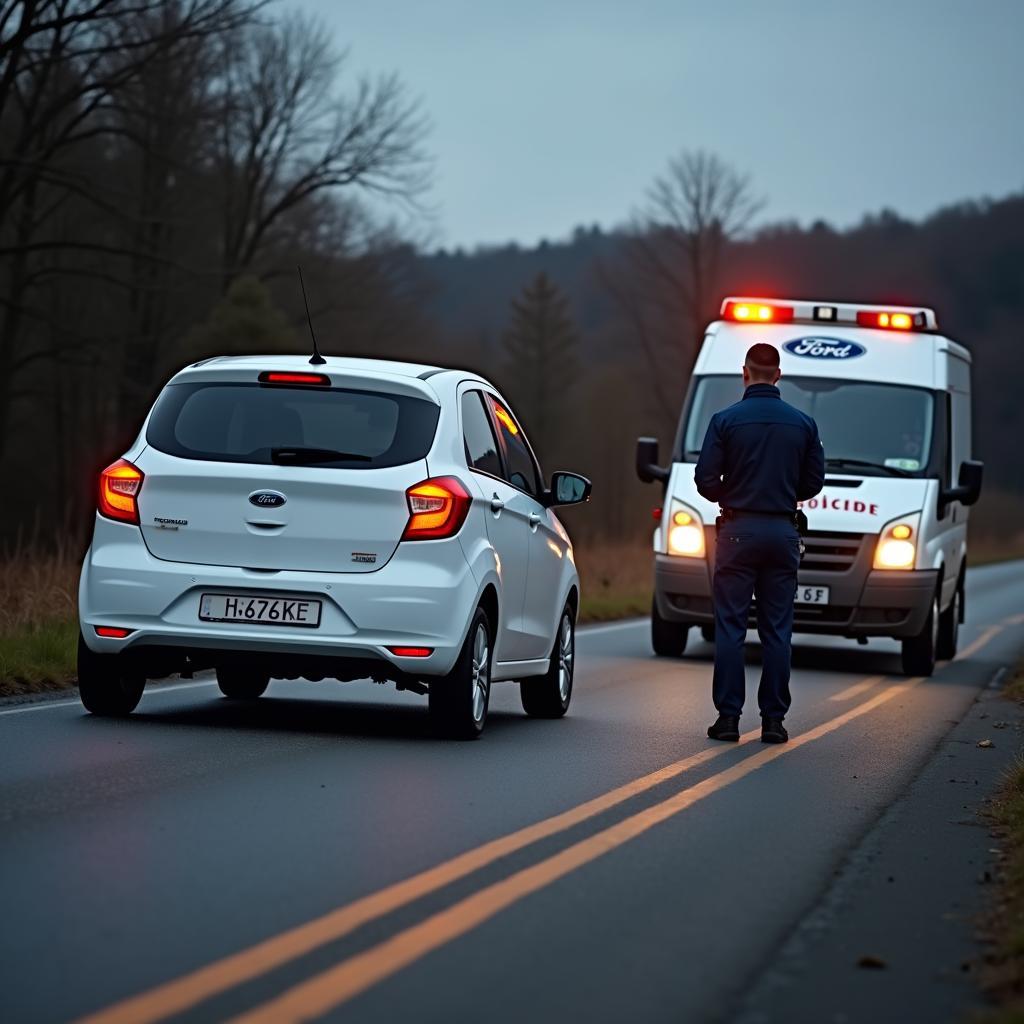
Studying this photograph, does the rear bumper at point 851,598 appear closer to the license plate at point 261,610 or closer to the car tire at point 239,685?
the car tire at point 239,685

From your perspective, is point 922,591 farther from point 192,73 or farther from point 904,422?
point 192,73

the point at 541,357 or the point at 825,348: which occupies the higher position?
the point at 541,357

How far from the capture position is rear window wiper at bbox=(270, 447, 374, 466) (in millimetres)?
10344

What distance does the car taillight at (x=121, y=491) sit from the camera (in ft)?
34.2

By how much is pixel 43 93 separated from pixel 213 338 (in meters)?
14.1

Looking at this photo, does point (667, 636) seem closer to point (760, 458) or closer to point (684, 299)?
point (760, 458)

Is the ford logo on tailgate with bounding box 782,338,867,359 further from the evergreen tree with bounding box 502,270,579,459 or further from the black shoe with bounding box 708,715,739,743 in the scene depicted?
the evergreen tree with bounding box 502,270,579,459

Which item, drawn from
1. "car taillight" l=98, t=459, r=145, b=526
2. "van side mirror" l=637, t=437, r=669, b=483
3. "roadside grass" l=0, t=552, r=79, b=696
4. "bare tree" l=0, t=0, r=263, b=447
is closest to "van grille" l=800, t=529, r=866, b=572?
"van side mirror" l=637, t=437, r=669, b=483

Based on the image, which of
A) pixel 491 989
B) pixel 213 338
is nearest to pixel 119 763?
pixel 491 989

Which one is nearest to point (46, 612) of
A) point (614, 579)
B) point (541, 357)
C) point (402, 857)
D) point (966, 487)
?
point (966, 487)

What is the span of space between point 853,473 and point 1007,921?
12182 mm

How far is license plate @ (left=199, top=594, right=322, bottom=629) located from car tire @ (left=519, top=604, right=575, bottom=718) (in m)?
2.60

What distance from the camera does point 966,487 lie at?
1859 centimetres

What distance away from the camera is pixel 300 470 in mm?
10273
